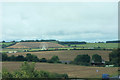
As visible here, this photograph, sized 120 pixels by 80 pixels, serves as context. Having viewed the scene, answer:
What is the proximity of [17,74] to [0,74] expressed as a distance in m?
2.90

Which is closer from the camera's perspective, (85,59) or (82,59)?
(82,59)

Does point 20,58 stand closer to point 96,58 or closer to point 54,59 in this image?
point 54,59

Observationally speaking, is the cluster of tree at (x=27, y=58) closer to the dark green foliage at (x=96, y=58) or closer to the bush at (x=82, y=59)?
the bush at (x=82, y=59)

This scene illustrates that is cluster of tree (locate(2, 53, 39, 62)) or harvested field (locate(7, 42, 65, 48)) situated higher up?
harvested field (locate(7, 42, 65, 48))

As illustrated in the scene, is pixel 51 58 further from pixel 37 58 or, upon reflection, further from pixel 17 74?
pixel 17 74

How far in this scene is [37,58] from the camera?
50.2m

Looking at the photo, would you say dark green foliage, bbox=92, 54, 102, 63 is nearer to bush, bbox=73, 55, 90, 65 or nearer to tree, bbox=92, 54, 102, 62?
tree, bbox=92, 54, 102, 62

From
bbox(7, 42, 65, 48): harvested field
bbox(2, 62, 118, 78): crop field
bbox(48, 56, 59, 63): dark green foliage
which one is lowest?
bbox(2, 62, 118, 78): crop field

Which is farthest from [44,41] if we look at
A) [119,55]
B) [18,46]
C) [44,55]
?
[119,55]

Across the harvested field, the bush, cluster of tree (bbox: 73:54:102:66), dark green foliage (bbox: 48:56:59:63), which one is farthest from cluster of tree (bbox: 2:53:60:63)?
the harvested field

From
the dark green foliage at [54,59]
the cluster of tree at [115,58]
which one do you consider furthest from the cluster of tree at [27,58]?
the cluster of tree at [115,58]

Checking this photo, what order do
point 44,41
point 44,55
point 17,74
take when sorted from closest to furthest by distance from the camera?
point 17,74 → point 44,55 → point 44,41

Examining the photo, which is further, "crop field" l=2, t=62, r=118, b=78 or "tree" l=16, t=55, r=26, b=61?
"tree" l=16, t=55, r=26, b=61

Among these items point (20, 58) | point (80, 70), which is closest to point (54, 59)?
point (20, 58)
